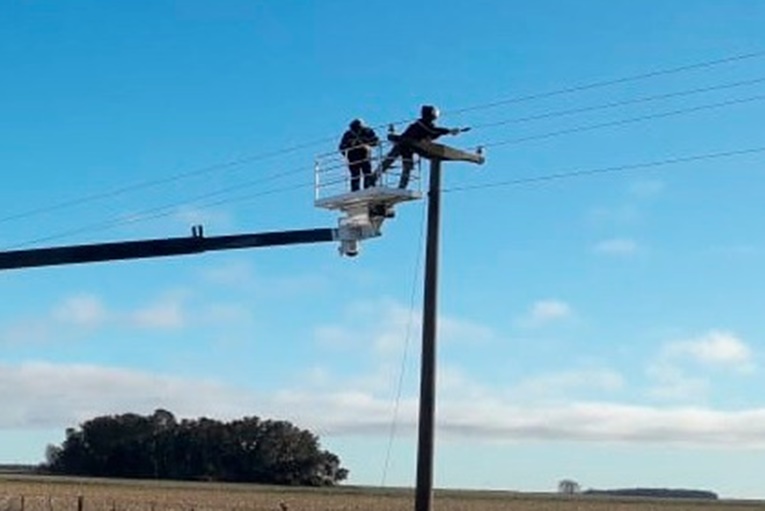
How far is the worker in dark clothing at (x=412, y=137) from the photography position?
21266 mm

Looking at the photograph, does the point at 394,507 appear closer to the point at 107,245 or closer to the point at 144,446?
the point at 107,245

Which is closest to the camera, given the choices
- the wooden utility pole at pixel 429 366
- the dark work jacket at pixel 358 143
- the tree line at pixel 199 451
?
the wooden utility pole at pixel 429 366

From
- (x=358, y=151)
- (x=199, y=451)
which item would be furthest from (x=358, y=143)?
(x=199, y=451)

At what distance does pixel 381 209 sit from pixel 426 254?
1.49 m

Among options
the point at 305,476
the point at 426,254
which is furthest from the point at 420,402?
the point at 305,476

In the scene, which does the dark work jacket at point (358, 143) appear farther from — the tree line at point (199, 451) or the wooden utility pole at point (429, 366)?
the tree line at point (199, 451)

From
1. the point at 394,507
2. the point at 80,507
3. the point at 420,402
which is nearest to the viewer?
the point at 420,402

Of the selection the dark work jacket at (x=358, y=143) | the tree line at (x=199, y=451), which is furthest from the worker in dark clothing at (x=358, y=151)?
the tree line at (x=199, y=451)

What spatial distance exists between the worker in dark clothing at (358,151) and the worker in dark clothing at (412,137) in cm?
40

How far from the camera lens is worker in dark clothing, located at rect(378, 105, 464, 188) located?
69.8ft

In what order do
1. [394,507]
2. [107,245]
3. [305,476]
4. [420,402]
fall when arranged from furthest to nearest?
[305,476] < [394,507] < [107,245] < [420,402]

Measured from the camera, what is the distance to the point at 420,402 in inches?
807

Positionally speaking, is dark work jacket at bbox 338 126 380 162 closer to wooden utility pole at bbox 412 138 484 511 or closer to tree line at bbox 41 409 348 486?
wooden utility pole at bbox 412 138 484 511

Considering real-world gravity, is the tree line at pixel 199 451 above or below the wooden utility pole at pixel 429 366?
above
